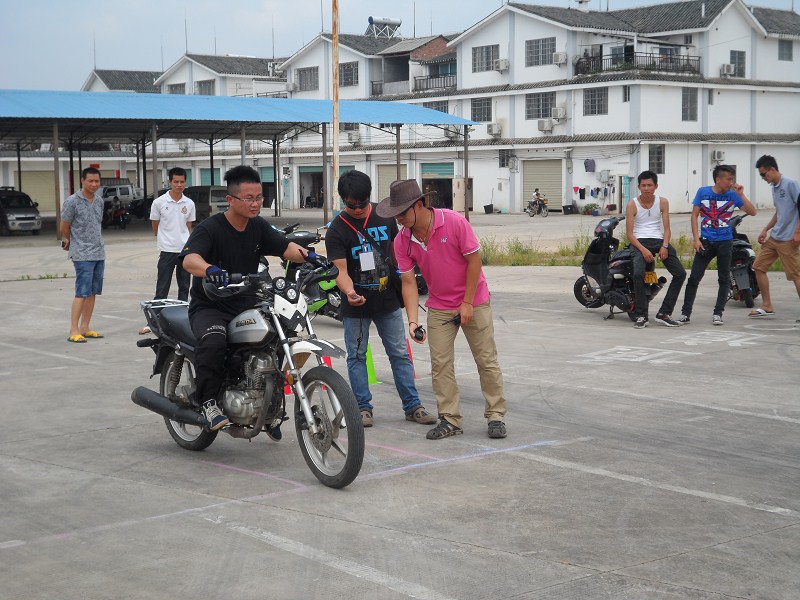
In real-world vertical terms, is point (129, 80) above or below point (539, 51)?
above

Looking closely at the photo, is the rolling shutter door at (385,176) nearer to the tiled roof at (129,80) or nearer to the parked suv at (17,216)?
the tiled roof at (129,80)

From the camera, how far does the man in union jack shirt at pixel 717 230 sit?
12469 mm

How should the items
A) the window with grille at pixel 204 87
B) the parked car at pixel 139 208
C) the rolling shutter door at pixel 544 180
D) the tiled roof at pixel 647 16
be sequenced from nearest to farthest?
the parked car at pixel 139 208 < the tiled roof at pixel 647 16 < the rolling shutter door at pixel 544 180 < the window with grille at pixel 204 87

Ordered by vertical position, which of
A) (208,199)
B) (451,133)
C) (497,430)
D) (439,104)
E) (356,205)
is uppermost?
(439,104)

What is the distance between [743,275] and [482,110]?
4814cm

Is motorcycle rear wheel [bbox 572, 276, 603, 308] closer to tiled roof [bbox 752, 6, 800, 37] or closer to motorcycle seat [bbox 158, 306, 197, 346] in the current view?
motorcycle seat [bbox 158, 306, 197, 346]

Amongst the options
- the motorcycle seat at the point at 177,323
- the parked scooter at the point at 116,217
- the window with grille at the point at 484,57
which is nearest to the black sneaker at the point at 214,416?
the motorcycle seat at the point at 177,323

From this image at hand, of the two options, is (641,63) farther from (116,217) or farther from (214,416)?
(214,416)

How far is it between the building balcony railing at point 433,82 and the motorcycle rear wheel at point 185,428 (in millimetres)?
57849

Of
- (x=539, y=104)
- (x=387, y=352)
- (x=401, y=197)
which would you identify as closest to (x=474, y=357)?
(x=387, y=352)

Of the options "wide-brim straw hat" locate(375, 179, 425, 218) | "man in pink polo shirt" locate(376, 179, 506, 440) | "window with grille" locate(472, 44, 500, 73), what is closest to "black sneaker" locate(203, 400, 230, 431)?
"man in pink polo shirt" locate(376, 179, 506, 440)

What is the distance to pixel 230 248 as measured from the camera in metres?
6.75

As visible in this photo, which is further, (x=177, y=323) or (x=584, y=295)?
(x=584, y=295)

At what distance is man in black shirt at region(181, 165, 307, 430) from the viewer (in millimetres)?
6469
